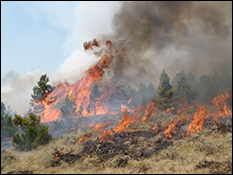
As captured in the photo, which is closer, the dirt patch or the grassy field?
the dirt patch

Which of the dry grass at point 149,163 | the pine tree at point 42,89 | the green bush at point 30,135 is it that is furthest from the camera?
the pine tree at point 42,89

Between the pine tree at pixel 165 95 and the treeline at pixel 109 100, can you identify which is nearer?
the treeline at pixel 109 100

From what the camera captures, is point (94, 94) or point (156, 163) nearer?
point (156, 163)

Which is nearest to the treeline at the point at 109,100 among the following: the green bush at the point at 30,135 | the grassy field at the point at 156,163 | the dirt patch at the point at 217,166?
the green bush at the point at 30,135

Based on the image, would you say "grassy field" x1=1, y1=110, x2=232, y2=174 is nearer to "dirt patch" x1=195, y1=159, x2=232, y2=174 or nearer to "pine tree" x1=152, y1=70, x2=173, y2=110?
"dirt patch" x1=195, y1=159, x2=232, y2=174

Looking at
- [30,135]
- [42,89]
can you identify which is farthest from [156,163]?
[42,89]

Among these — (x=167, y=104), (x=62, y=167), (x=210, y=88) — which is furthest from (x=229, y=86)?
(x=62, y=167)

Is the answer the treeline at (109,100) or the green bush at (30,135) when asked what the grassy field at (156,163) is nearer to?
the green bush at (30,135)

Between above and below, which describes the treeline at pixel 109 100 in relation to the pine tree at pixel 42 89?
below

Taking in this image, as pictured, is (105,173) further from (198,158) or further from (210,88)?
(210,88)

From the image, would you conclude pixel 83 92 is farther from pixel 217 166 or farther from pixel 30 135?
pixel 217 166

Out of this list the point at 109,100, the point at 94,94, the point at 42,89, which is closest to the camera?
the point at 42,89

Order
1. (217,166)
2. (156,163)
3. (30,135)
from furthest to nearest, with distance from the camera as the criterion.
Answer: (30,135), (156,163), (217,166)

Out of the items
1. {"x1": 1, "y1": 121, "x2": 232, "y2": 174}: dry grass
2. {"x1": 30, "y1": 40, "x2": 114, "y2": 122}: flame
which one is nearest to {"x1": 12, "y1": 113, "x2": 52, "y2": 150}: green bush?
{"x1": 1, "y1": 121, "x2": 232, "y2": 174}: dry grass
